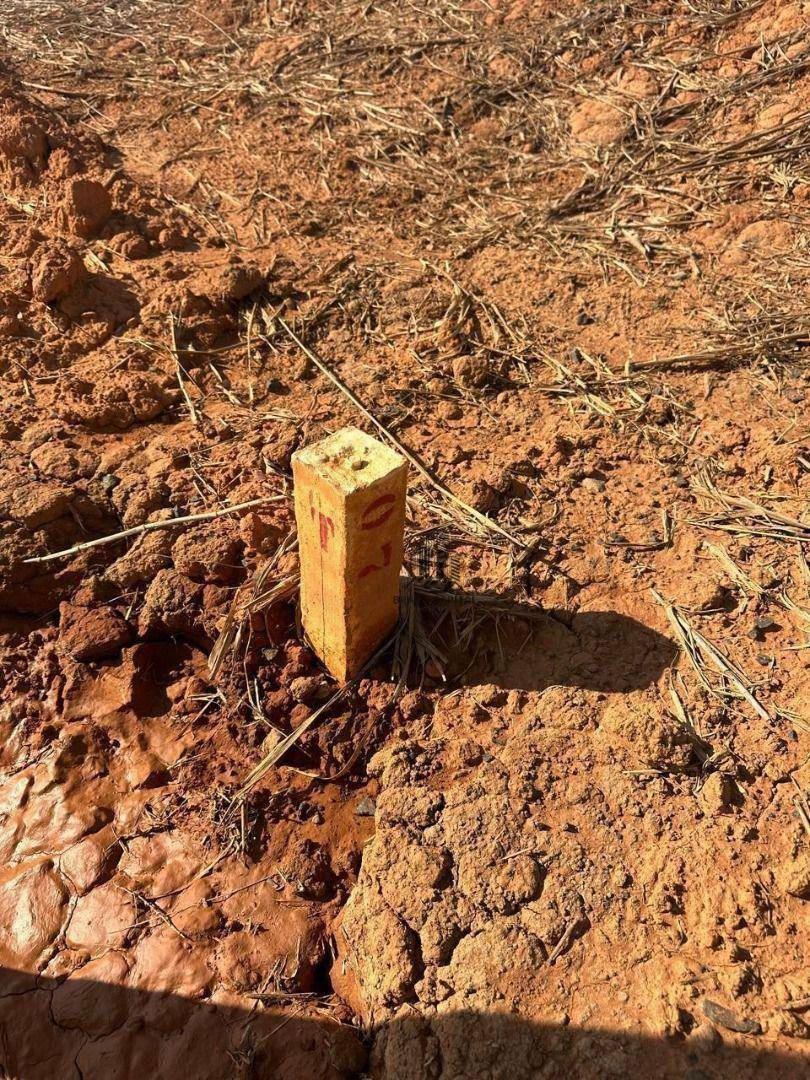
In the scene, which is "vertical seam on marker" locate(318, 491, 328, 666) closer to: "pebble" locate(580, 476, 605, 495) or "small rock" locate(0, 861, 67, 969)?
"small rock" locate(0, 861, 67, 969)

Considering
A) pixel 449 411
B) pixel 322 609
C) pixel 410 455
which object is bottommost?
pixel 322 609

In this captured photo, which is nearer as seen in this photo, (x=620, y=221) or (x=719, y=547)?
(x=719, y=547)

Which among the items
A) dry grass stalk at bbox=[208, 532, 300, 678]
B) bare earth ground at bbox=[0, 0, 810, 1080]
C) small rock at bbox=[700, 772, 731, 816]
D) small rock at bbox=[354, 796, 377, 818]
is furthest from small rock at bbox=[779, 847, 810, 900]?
dry grass stalk at bbox=[208, 532, 300, 678]

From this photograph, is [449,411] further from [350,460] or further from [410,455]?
[350,460]

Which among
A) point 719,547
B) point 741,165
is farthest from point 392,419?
point 741,165

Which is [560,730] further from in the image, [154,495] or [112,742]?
[154,495]

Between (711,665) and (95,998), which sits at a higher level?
(711,665)

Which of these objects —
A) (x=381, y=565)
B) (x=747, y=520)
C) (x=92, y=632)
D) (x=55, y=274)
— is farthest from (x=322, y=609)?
(x=55, y=274)
